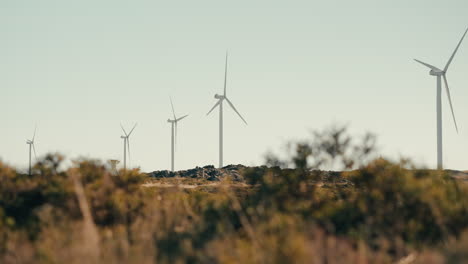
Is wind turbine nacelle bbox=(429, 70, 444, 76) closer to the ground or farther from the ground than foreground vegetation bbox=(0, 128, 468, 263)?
farther from the ground

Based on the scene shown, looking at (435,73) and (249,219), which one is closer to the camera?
(249,219)

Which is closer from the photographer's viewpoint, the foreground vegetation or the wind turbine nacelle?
the foreground vegetation

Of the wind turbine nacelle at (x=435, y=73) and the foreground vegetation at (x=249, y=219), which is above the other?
the wind turbine nacelle at (x=435, y=73)

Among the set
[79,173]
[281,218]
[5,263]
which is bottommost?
[5,263]

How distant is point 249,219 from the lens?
38.0 metres

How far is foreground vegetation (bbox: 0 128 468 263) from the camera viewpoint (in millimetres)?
26500

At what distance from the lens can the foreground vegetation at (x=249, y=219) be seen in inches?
1043

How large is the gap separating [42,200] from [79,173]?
307cm

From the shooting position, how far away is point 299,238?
24.3 m

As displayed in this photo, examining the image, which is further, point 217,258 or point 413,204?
point 413,204

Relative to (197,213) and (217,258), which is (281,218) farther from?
(197,213)

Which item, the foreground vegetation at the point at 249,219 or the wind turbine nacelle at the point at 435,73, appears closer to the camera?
the foreground vegetation at the point at 249,219

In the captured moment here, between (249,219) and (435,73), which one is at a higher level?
(435,73)

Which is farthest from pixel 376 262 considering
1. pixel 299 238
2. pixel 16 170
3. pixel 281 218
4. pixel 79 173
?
pixel 16 170
